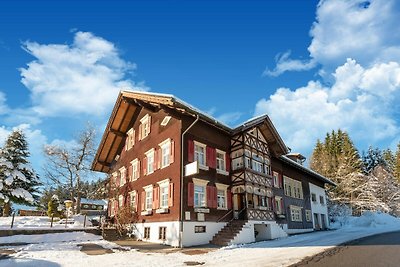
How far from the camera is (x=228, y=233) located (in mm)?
18500

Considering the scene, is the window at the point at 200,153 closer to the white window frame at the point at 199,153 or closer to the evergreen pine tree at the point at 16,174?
the white window frame at the point at 199,153

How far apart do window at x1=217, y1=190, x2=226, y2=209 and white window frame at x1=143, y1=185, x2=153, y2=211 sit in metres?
5.14

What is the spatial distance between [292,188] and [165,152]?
1761 centimetres

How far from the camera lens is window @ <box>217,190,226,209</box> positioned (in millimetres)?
20234

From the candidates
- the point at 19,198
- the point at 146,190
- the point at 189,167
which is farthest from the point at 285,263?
the point at 19,198

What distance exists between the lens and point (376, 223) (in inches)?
1489

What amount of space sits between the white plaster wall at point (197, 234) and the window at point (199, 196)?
1.25m

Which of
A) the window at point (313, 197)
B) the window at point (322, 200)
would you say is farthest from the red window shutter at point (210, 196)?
the window at point (322, 200)

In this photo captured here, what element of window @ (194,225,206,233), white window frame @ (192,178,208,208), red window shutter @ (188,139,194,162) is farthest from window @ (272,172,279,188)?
red window shutter @ (188,139,194,162)

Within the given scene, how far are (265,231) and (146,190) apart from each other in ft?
32.5

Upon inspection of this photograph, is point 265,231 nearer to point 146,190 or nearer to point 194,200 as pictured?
point 194,200

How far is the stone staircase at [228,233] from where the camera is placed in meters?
17.7

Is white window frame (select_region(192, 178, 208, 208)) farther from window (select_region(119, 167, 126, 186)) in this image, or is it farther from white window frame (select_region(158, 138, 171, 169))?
window (select_region(119, 167, 126, 186))

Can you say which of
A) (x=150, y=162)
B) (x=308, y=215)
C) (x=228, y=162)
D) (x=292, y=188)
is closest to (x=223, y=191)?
(x=228, y=162)
